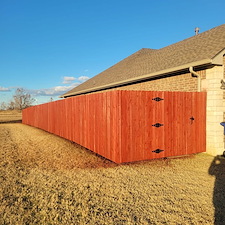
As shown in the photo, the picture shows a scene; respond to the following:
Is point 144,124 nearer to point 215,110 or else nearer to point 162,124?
point 162,124

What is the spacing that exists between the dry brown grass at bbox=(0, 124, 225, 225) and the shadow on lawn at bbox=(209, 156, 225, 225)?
0.26 feet

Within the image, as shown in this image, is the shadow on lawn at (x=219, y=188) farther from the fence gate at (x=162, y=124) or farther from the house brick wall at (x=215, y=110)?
the fence gate at (x=162, y=124)

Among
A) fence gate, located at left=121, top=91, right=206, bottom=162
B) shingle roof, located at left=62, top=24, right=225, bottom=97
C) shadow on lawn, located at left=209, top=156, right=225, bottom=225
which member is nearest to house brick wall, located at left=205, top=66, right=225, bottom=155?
fence gate, located at left=121, top=91, right=206, bottom=162

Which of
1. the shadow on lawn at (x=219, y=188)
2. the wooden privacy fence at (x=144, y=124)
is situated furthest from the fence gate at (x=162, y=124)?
the shadow on lawn at (x=219, y=188)

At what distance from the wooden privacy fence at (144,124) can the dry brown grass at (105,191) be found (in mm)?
443

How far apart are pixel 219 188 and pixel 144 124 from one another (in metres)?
2.67

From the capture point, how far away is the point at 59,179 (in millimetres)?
4656

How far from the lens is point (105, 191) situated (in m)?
3.92

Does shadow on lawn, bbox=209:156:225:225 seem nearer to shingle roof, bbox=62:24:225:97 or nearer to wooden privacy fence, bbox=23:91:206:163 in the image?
wooden privacy fence, bbox=23:91:206:163

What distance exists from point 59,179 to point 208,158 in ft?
16.1

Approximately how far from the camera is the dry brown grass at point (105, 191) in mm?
2984

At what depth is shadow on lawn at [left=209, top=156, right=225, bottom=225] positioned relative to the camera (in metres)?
3.03

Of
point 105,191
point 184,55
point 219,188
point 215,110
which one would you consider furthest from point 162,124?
point 184,55

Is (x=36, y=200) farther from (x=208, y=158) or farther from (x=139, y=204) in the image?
(x=208, y=158)
